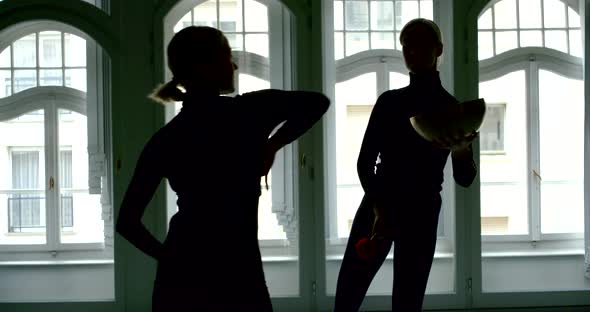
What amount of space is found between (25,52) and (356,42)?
3.24 metres

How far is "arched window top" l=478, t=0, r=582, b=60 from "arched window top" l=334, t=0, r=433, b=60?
609mm

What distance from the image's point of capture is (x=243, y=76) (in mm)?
6617

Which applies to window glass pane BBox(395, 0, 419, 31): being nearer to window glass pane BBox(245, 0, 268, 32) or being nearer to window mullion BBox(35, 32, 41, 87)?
window glass pane BBox(245, 0, 268, 32)

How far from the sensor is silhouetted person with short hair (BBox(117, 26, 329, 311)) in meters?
2.18

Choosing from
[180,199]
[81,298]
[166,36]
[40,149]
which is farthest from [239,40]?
[180,199]

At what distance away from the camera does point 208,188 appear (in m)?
2.19

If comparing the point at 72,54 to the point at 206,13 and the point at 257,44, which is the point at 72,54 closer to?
the point at 206,13

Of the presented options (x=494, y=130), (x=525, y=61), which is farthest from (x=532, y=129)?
(x=525, y=61)

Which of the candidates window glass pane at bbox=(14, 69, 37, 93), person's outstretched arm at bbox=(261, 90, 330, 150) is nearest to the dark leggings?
person's outstretched arm at bbox=(261, 90, 330, 150)

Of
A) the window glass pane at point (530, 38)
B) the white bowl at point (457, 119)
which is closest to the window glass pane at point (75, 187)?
the window glass pane at point (530, 38)

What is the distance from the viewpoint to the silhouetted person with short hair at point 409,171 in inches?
145

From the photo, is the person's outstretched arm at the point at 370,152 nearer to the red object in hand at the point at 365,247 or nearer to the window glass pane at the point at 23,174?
the red object in hand at the point at 365,247

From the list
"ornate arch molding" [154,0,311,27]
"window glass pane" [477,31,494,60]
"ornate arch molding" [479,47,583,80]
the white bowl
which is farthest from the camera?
"window glass pane" [477,31,494,60]

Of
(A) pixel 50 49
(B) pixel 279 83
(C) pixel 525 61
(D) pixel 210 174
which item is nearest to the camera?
(D) pixel 210 174
